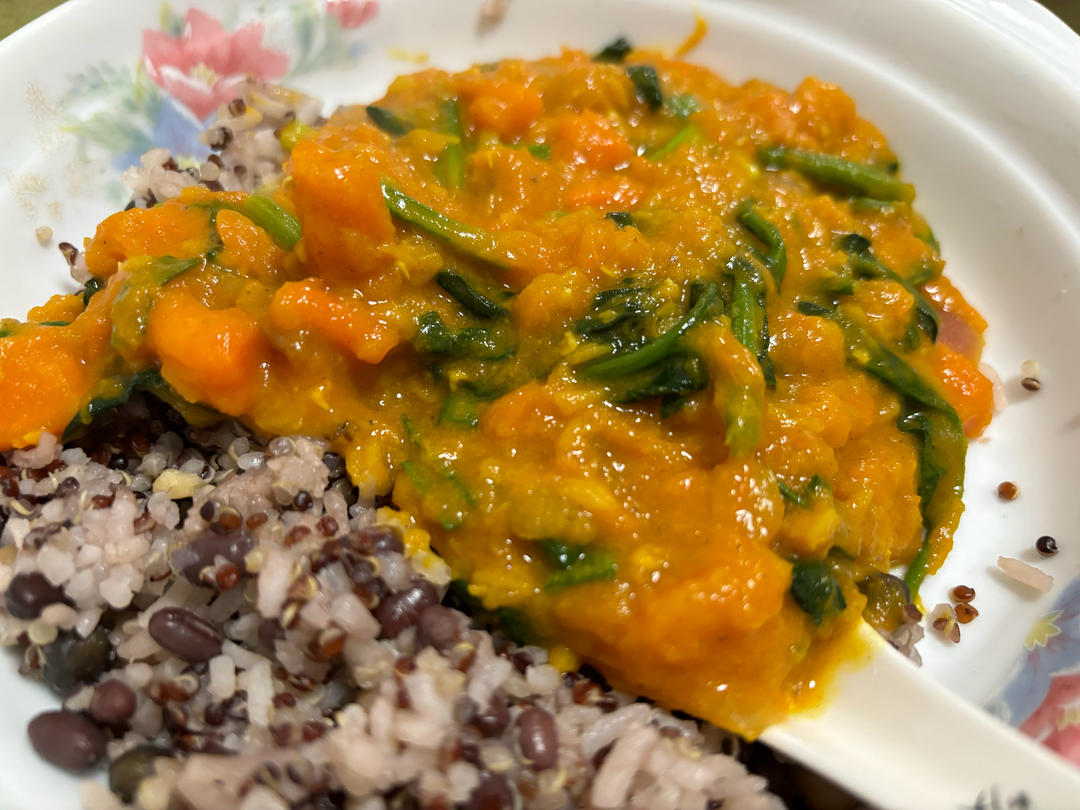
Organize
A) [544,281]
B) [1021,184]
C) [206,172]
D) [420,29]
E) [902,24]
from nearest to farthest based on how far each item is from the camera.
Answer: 1. [544,281]
2. [206,172]
3. [1021,184]
4. [902,24]
5. [420,29]

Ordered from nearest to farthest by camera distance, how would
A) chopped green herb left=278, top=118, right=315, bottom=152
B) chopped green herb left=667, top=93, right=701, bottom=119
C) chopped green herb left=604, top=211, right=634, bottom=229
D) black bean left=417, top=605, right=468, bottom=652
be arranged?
black bean left=417, top=605, right=468, bottom=652 → chopped green herb left=604, top=211, right=634, bottom=229 → chopped green herb left=278, top=118, right=315, bottom=152 → chopped green herb left=667, top=93, right=701, bottom=119

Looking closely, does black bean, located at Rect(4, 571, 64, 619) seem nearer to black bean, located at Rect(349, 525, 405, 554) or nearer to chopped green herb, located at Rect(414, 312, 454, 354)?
black bean, located at Rect(349, 525, 405, 554)

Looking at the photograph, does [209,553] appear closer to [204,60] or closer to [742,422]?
[742,422]

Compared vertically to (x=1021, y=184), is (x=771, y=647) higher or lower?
lower

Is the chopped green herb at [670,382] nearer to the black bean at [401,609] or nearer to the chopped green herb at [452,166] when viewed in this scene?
the black bean at [401,609]

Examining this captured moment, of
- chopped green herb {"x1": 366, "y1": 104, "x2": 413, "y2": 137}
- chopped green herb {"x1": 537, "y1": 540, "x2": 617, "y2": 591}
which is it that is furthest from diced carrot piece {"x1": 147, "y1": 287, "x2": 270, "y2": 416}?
chopped green herb {"x1": 366, "y1": 104, "x2": 413, "y2": 137}

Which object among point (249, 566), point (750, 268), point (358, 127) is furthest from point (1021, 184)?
point (249, 566)

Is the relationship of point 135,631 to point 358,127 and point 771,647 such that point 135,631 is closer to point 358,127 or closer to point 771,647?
point 771,647

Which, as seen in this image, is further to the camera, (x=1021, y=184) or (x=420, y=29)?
→ (x=420, y=29)
